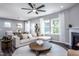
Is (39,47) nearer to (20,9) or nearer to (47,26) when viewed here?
(47,26)

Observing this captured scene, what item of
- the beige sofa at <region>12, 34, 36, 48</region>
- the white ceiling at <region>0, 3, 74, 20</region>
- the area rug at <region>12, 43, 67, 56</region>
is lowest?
the area rug at <region>12, 43, 67, 56</region>

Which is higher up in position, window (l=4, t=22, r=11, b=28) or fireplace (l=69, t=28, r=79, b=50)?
window (l=4, t=22, r=11, b=28)

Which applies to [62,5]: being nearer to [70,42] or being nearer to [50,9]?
[50,9]

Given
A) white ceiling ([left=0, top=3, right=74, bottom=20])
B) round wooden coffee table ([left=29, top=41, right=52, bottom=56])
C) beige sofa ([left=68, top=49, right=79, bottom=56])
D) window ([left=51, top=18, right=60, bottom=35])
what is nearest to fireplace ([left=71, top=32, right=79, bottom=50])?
beige sofa ([left=68, top=49, right=79, bottom=56])

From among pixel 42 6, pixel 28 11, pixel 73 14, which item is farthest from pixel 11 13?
pixel 73 14

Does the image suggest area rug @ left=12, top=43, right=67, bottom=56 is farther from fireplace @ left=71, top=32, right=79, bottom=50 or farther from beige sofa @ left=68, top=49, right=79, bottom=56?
fireplace @ left=71, top=32, right=79, bottom=50

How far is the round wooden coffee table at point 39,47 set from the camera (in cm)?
208

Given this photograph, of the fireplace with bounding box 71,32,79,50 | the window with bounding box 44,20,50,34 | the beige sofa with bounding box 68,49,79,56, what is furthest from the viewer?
the window with bounding box 44,20,50,34

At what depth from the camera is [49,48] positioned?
2.11 metres

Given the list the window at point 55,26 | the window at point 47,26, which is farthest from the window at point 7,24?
the window at point 55,26

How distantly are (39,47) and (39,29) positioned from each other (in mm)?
382

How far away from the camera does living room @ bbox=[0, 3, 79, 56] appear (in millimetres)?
2096

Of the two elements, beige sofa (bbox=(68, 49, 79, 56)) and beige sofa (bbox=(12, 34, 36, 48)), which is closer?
beige sofa (bbox=(68, 49, 79, 56))

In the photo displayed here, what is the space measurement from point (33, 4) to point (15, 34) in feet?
2.34
